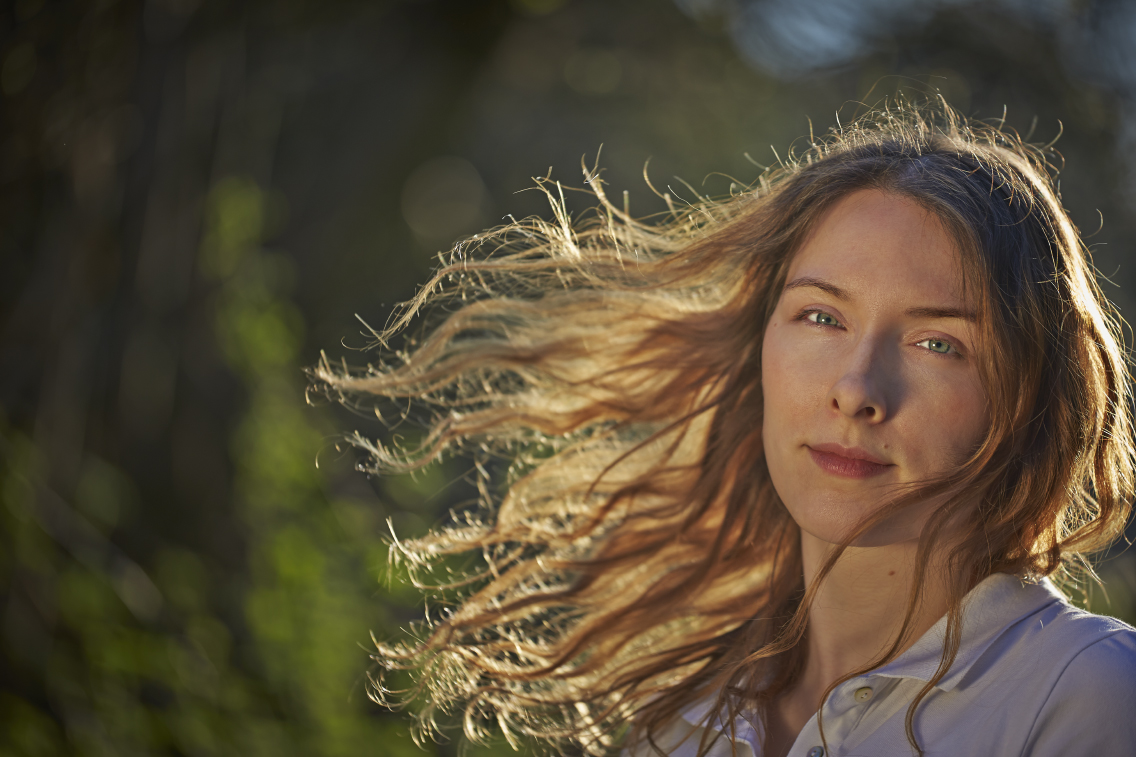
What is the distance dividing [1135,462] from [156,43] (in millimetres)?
3609

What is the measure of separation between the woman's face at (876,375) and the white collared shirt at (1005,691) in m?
0.20

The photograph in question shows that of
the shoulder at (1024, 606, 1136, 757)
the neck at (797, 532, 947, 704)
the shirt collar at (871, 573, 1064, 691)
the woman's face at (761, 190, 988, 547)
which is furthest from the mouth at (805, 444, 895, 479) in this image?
the shoulder at (1024, 606, 1136, 757)

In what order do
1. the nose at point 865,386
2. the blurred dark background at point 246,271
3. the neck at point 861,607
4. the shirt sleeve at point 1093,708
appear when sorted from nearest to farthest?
the shirt sleeve at point 1093,708
the nose at point 865,386
the neck at point 861,607
the blurred dark background at point 246,271

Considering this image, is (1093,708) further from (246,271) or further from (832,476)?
(246,271)

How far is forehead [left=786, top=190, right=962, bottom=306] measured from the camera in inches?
56.6

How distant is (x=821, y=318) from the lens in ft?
5.15

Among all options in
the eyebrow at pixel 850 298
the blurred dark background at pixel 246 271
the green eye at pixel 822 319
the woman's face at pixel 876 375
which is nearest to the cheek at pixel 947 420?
the woman's face at pixel 876 375

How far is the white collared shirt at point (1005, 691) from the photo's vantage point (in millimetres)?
1260

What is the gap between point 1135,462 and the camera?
5.87ft

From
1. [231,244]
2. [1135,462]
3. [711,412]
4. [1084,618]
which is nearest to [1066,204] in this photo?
[1135,462]

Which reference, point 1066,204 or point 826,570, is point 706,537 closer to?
point 826,570

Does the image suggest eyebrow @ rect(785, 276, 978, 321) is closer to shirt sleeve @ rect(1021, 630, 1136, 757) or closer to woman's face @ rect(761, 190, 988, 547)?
woman's face @ rect(761, 190, 988, 547)

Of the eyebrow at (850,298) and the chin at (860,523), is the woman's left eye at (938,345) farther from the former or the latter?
the chin at (860,523)

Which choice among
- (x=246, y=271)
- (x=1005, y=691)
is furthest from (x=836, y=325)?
(x=246, y=271)
